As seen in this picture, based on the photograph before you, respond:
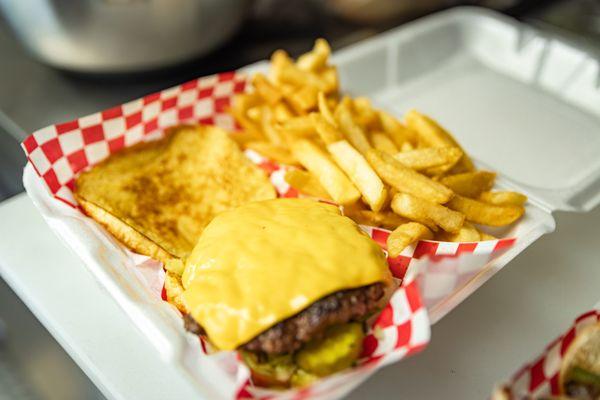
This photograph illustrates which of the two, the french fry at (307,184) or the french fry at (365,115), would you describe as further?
the french fry at (365,115)

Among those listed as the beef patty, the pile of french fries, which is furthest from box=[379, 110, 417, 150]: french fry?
the beef patty

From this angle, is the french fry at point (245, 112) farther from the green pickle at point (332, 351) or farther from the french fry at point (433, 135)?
the green pickle at point (332, 351)

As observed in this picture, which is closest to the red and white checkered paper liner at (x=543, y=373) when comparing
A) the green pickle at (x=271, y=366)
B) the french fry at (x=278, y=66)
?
the green pickle at (x=271, y=366)

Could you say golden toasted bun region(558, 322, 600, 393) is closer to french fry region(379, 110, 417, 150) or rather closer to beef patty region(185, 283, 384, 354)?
beef patty region(185, 283, 384, 354)

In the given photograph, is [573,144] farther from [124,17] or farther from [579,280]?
[124,17]

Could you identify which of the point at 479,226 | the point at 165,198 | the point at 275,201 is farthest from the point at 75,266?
the point at 479,226

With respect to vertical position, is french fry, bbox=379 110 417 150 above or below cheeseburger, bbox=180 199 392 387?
below

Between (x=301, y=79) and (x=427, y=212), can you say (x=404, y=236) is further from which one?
(x=301, y=79)
